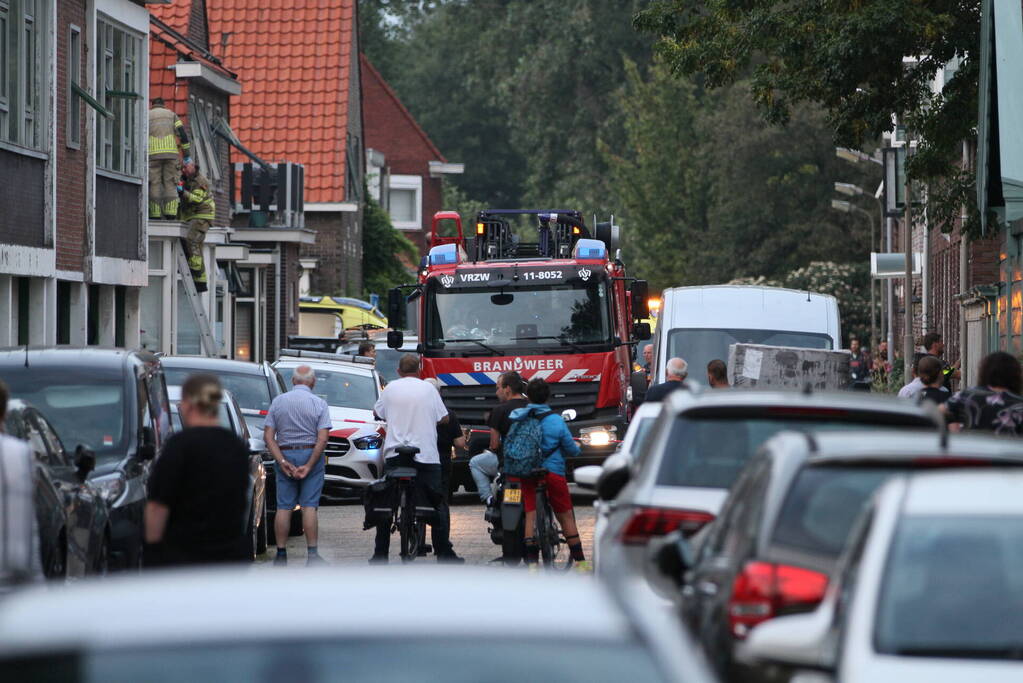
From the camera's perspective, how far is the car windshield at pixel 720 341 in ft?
76.2

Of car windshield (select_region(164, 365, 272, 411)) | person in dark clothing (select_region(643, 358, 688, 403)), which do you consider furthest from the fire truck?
person in dark clothing (select_region(643, 358, 688, 403))

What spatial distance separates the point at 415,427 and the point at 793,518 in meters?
9.12

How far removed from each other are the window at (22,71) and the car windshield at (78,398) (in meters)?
10.5

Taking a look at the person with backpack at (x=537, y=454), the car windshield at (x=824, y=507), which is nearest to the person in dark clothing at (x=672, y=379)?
the person with backpack at (x=537, y=454)

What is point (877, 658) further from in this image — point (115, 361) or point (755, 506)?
point (115, 361)

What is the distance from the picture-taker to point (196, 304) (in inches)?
1310

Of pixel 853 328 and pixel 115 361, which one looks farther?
pixel 853 328

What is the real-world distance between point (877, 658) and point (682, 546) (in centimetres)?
194

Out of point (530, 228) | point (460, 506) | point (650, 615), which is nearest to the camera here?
point (650, 615)

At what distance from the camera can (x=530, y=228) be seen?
313 feet

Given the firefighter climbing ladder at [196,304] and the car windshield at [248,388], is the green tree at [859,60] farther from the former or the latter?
the firefighter climbing ladder at [196,304]

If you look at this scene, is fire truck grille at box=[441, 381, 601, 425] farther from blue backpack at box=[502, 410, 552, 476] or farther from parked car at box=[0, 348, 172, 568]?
parked car at box=[0, 348, 172, 568]

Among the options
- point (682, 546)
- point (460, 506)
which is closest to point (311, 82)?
point (460, 506)

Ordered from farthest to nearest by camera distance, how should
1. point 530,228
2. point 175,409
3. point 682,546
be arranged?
point 530,228 → point 175,409 → point 682,546
